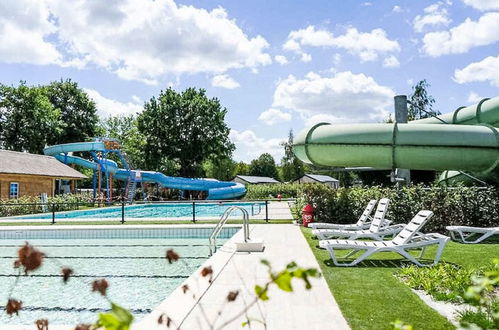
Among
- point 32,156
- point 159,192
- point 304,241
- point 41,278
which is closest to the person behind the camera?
point 41,278

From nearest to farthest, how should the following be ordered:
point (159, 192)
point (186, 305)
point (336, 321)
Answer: point (336, 321)
point (186, 305)
point (159, 192)

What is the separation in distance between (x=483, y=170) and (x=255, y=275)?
34.7 ft

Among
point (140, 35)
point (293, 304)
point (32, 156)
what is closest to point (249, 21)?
point (140, 35)

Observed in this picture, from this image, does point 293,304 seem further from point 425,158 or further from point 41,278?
point 425,158

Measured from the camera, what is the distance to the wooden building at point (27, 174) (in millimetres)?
28734

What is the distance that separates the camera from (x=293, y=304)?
5797 mm

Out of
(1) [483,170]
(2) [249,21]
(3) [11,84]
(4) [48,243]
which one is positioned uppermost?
(3) [11,84]

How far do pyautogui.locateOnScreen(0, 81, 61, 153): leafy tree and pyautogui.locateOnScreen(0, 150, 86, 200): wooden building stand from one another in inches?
575

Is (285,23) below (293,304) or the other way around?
the other way around

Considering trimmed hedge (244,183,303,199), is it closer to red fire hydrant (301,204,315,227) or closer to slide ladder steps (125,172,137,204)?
slide ladder steps (125,172,137,204)

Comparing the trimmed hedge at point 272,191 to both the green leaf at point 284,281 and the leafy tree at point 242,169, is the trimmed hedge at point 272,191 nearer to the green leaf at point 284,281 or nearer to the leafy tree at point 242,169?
the green leaf at point 284,281

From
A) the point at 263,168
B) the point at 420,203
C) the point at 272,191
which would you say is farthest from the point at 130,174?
the point at 263,168

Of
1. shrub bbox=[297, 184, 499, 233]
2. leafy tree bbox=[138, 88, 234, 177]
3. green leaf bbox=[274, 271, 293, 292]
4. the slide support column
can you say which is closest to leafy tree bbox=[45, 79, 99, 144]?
leafy tree bbox=[138, 88, 234, 177]

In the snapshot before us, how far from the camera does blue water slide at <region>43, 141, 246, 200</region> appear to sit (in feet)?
119
